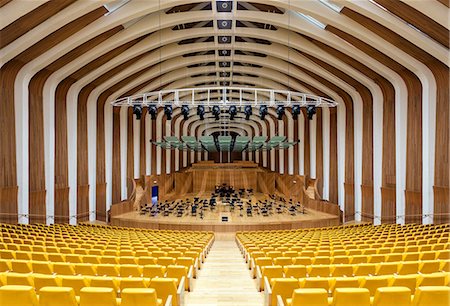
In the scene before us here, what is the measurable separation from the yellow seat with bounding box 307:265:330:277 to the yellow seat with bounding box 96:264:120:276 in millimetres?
2523

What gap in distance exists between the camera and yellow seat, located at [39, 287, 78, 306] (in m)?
3.25

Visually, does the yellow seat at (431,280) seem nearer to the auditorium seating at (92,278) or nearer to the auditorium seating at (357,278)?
the auditorium seating at (357,278)

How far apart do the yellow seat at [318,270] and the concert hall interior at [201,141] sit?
0.06 ft

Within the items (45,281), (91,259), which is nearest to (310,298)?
(45,281)

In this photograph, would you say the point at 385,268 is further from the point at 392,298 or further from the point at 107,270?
the point at 107,270

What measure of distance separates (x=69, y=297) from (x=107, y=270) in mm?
1828

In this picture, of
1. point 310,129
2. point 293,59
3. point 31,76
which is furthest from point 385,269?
point 310,129

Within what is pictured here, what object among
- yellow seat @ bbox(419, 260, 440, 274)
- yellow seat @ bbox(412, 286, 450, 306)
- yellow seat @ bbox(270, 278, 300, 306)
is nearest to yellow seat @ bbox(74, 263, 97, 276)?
yellow seat @ bbox(270, 278, 300, 306)

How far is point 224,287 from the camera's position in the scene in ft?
19.1

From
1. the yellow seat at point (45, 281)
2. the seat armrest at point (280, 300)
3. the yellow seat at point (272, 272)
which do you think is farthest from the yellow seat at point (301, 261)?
the yellow seat at point (45, 281)

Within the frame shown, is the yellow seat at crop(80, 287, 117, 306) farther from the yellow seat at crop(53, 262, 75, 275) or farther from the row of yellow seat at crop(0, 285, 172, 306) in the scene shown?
the yellow seat at crop(53, 262, 75, 275)

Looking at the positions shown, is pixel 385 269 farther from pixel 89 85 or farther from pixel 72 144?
pixel 89 85

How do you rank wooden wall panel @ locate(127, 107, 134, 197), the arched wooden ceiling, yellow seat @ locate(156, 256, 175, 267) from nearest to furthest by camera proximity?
yellow seat @ locate(156, 256, 175, 267), the arched wooden ceiling, wooden wall panel @ locate(127, 107, 134, 197)

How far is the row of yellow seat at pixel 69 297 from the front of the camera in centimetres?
323
